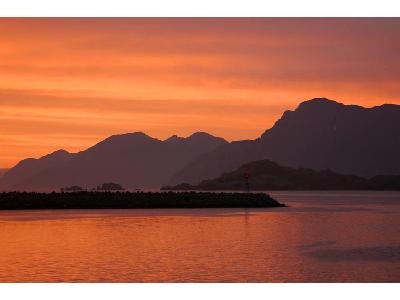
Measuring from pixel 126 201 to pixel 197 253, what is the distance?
172 ft

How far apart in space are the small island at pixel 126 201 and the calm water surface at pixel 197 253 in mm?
31130

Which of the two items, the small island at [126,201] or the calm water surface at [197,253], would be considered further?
the small island at [126,201]

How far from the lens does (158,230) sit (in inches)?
1753

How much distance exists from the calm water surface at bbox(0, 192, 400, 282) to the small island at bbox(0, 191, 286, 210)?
31.1 metres

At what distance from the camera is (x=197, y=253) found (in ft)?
104

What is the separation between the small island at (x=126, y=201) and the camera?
80.4 m

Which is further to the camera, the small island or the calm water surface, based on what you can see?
the small island

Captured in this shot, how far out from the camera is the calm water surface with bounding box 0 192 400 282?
25.0m

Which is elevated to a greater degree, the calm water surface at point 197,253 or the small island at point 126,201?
the small island at point 126,201

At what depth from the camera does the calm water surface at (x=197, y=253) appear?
25.0 metres
